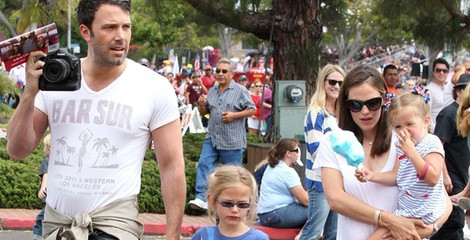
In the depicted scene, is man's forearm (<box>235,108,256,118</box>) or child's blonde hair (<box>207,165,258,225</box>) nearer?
child's blonde hair (<box>207,165,258,225</box>)

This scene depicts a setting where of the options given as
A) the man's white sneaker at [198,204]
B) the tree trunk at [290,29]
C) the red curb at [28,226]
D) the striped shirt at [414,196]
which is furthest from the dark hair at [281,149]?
the striped shirt at [414,196]

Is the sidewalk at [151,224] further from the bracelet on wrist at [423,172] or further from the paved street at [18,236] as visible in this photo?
the bracelet on wrist at [423,172]

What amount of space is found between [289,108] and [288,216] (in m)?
3.25

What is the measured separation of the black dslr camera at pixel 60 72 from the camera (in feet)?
13.8

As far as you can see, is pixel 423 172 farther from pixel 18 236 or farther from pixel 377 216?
pixel 18 236

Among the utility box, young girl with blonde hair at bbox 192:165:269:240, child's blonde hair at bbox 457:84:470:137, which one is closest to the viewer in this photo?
young girl with blonde hair at bbox 192:165:269:240

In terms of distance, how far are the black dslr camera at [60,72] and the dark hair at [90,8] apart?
9.7 inches

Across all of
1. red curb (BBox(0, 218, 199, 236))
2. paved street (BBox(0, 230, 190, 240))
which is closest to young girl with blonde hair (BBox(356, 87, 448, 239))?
red curb (BBox(0, 218, 199, 236))

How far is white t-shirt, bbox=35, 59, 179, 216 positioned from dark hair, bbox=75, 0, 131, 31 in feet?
0.97

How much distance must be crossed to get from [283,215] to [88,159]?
18.0ft

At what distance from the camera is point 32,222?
10531 millimetres

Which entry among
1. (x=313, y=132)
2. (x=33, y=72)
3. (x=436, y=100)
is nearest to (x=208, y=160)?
(x=436, y=100)

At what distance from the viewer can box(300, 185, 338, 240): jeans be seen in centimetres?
808

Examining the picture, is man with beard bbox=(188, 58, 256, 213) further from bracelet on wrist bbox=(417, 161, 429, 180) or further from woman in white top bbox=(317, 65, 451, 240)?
bracelet on wrist bbox=(417, 161, 429, 180)
